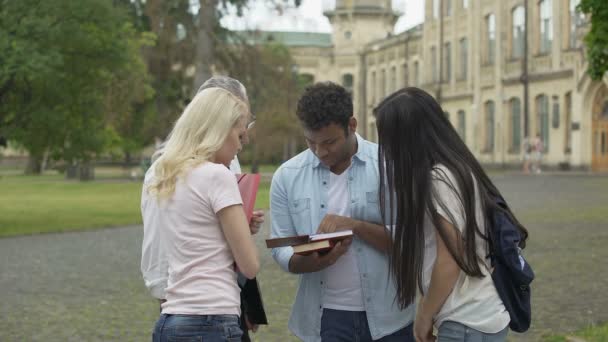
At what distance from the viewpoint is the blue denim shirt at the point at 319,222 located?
4.82 metres

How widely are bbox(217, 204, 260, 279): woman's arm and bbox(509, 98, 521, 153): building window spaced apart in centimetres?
5544

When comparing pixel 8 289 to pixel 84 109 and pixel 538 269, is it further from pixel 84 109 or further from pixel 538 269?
pixel 84 109

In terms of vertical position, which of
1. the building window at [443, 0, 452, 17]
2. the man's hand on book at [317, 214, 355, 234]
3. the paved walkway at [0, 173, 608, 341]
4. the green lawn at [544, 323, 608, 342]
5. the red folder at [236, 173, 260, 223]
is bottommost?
the paved walkway at [0, 173, 608, 341]

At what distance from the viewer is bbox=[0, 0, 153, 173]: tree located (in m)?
21.7

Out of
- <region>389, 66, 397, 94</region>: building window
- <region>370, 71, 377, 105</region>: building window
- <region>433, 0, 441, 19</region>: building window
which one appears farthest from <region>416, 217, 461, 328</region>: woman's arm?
<region>370, 71, 377, 105</region>: building window

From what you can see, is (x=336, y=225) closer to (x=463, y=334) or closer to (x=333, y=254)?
(x=333, y=254)

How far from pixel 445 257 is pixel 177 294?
1.09 meters

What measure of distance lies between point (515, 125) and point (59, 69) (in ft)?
131

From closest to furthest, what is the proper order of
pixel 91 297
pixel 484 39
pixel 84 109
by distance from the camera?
1. pixel 91 297
2. pixel 84 109
3. pixel 484 39

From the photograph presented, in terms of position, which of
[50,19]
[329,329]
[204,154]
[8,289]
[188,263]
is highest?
[50,19]

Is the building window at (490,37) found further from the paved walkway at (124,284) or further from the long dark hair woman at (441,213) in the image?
the long dark hair woman at (441,213)

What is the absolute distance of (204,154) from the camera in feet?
13.9

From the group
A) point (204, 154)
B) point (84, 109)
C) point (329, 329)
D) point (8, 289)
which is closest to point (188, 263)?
point (204, 154)

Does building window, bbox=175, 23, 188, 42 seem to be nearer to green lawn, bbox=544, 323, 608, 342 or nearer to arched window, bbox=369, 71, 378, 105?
green lawn, bbox=544, 323, 608, 342
